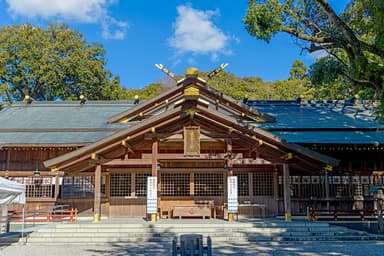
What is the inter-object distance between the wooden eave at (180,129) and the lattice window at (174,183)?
225 centimetres

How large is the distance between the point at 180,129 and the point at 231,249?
18.7 ft

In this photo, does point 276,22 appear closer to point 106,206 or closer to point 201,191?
point 201,191

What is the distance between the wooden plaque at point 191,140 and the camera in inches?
529

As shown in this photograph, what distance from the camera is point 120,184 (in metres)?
15.8

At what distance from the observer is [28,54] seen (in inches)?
1214

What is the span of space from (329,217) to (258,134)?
196 inches

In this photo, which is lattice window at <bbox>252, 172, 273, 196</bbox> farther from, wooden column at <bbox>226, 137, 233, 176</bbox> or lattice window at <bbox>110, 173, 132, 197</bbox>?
lattice window at <bbox>110, 173, 132, 197</bbox>

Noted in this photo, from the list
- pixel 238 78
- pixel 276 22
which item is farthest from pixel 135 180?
pixel 238 78

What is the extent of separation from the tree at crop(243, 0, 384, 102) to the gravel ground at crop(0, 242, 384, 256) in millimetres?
4305

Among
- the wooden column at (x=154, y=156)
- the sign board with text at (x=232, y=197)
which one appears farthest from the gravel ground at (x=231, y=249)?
the wooden column at (x=154, y=156)

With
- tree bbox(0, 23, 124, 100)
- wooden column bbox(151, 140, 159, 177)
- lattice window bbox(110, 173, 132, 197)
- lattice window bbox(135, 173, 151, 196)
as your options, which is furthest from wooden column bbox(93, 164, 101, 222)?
tree bbox(0, 23, 124, 100)

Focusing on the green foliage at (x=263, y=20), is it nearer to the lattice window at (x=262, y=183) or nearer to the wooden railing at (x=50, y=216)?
the lattice window at (x=262, y=183)

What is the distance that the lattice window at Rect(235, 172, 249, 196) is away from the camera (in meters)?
15.6

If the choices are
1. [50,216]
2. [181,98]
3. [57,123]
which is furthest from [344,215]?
[57,123]
